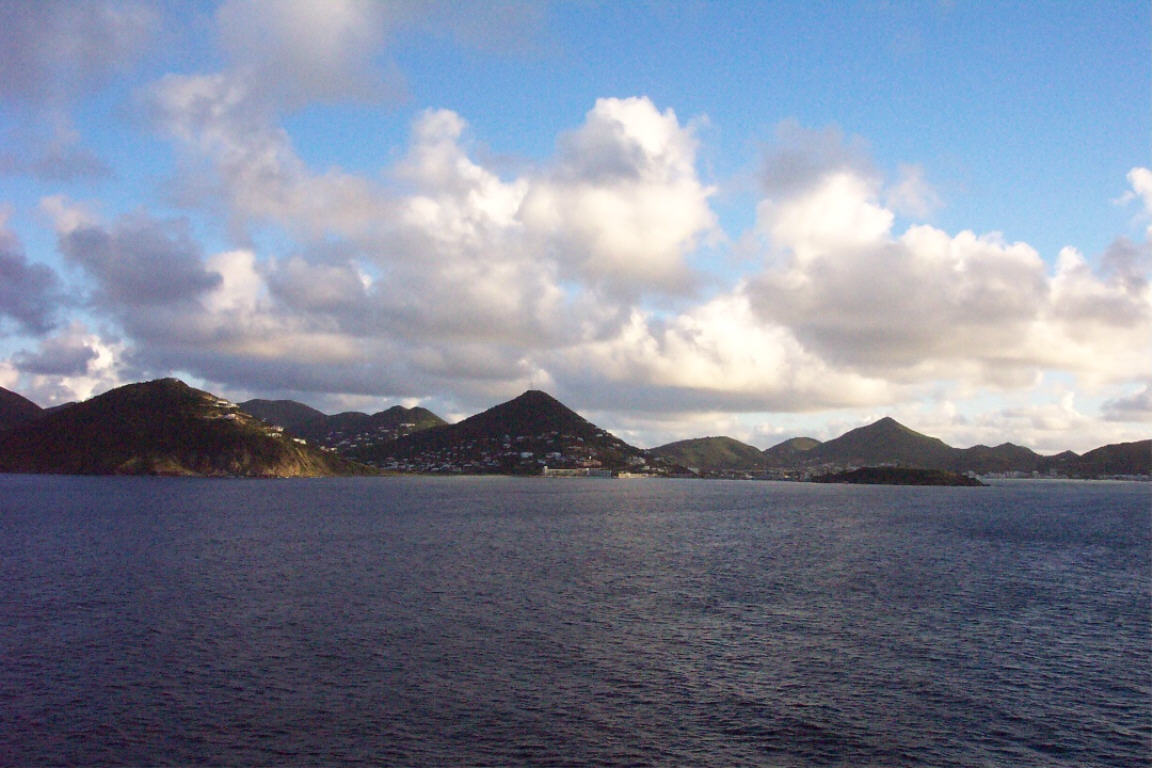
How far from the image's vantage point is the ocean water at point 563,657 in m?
40.1

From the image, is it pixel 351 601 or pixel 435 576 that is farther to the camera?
pixel 435 576

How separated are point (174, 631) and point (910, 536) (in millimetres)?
130824

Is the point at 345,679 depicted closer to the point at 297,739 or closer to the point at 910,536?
the point at 297,739

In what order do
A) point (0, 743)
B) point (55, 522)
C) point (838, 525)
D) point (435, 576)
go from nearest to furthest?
point (0, 743)
point (435, 576)
point (55, 522)
point (838, 525)

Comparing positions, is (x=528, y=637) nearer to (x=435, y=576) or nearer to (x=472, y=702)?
(x=472, y=702)

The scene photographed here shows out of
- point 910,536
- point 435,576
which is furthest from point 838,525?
point 435,576

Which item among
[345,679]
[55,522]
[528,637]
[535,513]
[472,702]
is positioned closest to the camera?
[472,702]

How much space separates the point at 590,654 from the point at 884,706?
20.1 meters

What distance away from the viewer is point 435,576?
8781 centimetres

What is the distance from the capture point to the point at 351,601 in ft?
239

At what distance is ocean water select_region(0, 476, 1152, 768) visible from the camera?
40.1 m

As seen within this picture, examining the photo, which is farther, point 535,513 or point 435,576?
point 535,513

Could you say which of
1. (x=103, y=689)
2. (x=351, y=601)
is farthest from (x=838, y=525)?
(x=103, y=689)

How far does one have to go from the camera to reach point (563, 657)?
54562 millimetres
